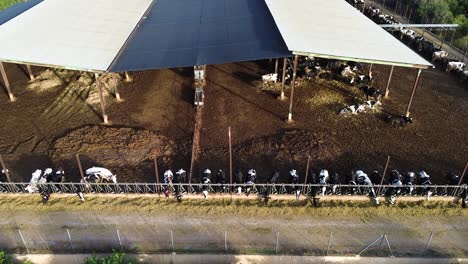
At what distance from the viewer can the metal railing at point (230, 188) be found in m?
17.5

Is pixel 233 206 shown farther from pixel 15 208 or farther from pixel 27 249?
pixel 15 208

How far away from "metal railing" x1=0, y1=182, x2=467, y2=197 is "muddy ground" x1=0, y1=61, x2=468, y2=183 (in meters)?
1.21

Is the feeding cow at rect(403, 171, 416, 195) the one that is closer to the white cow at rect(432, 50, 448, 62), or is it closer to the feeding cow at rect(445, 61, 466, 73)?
the feeding cow at rect(445, 61, 466, 73)

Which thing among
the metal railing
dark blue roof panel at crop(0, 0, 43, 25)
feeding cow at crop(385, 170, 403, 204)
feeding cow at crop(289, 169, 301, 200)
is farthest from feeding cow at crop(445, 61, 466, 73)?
dark blue roof panel at crop(0, 0, 43, 25)

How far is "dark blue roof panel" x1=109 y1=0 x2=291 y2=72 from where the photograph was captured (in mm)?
21953

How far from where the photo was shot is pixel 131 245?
51.8 ft

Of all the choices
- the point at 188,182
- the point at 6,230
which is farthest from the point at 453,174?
the point at 6,230

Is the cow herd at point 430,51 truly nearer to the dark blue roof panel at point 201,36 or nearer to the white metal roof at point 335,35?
the white metal roof at point 335,35

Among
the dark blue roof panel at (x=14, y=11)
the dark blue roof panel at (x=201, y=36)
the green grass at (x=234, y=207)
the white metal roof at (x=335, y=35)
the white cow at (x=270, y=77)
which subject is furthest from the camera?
the white cow at (x=270, y=77)

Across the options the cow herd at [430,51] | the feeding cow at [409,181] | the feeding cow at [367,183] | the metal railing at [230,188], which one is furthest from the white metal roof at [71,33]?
the cow herd at [430,51]

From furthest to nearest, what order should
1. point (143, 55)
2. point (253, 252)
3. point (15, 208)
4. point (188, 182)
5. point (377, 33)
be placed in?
point (377, 33)
point (143, 55)
point (188, 182)
point (15, 208)
point (253, 252)

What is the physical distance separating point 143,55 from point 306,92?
1151 centimetres

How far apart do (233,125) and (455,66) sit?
18588 millimetres

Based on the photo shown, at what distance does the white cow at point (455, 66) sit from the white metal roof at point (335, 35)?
7.93 metres
